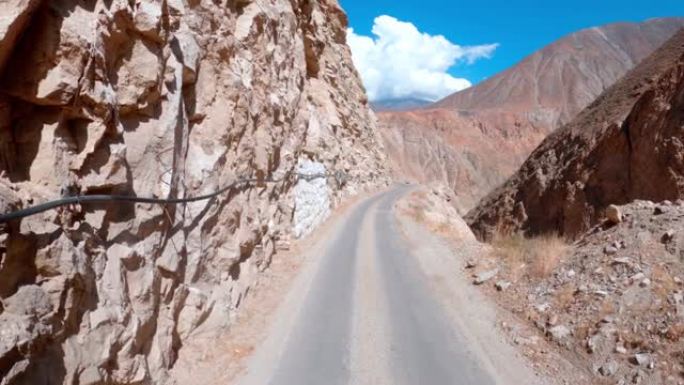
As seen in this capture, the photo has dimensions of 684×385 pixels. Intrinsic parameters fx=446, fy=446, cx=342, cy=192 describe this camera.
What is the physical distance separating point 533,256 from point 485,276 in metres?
1.23

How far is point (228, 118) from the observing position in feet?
29.7

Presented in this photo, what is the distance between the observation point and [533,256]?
418 inches

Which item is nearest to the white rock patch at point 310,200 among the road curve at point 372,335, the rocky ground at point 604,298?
the road curve at point 372,335

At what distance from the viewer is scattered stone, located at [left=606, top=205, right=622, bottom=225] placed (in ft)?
32.6

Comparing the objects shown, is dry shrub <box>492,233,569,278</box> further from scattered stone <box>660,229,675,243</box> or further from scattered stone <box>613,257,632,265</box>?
scattered stone <box>660,229,675,243</box>

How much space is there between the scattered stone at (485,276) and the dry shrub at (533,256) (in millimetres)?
411

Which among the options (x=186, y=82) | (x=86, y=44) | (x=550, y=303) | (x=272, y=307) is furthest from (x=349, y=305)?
(x=86, y=44)

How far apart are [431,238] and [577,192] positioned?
14.8 meters

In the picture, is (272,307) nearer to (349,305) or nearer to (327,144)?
(349,305)

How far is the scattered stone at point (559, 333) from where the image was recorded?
7.37 metres

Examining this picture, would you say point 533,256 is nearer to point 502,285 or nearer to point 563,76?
point 502,285

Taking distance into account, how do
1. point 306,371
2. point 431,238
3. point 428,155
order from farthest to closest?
1. point 428,155
2. point 431,238
3. point 306,371

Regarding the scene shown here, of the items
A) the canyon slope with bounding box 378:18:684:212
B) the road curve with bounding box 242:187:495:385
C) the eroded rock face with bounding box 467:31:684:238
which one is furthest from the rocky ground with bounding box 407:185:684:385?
the canyon slope with bounding box 378:18:684:212

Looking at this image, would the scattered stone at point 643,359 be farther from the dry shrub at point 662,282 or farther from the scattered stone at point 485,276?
the scattered stone at point 485,276
